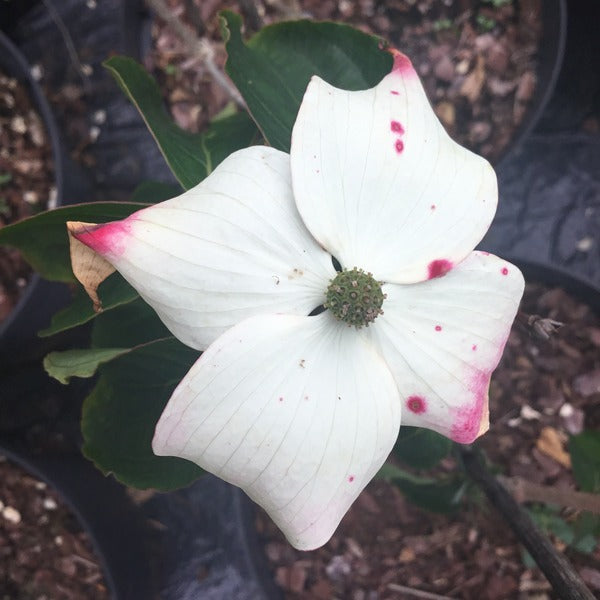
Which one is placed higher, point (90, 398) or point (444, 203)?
point (444, 203)

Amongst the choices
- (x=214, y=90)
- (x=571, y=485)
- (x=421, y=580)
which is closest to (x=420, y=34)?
(x=214, y=90)

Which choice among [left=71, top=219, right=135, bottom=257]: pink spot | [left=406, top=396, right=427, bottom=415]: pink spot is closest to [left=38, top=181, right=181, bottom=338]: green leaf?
[left=71, top=219, right=135, bottom=257]: pink spot

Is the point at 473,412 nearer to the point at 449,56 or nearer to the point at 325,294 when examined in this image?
the point at 325,294

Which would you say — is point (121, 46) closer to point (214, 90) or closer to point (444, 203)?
point (214, 90)

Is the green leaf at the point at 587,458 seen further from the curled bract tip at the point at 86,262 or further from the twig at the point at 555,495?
the curled bract tip at the point at 86,262

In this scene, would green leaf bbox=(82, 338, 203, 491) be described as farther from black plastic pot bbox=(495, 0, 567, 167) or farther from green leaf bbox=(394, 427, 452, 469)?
black plastic pot bbox=(495, 0, 567, 167)
